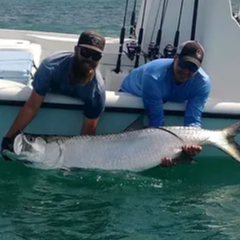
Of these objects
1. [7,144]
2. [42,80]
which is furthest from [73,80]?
[7,144]

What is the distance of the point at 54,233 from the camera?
5207 millimetres

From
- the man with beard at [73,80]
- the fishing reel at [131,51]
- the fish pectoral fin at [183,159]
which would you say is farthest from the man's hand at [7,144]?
the fishing reel at [131,51]

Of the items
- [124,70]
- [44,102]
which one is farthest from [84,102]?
[124,70]

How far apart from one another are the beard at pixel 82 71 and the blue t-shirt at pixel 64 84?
4 cm

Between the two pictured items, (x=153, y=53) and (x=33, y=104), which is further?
(x=153, y=53)

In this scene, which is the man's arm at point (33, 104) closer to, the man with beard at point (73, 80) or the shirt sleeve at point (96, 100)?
the man with beard at point (73, 80)

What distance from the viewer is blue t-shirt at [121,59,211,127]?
5891 millimetres

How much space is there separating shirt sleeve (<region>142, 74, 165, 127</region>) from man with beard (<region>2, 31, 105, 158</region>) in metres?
0.37

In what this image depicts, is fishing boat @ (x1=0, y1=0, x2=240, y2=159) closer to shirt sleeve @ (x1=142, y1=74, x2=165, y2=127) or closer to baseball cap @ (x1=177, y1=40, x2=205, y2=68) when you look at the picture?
shirt sleeve @ (x1=142, y1=74, x2=165, y2=127)

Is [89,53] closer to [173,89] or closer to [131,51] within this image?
[173,89]

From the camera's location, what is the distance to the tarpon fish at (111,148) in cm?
570

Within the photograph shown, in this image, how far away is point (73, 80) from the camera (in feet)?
18.9

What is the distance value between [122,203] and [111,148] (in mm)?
447

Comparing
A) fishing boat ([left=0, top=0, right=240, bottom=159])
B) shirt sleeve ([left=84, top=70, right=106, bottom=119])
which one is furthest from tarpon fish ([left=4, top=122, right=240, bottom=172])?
fishing boat ([left=0, top=0, right=240, bottom=159])
